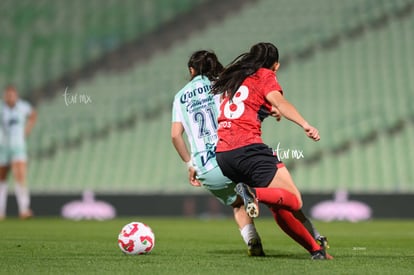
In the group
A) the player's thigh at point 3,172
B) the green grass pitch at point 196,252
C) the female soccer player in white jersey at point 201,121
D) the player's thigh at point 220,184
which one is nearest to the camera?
the green grass pitch at point 196,252

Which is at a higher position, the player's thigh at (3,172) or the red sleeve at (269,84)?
the player's thigh at (3,172)

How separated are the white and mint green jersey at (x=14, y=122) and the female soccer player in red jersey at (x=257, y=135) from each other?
8803 millimetres

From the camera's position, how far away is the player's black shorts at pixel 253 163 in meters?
6.55

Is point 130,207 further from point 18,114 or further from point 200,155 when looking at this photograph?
point 200,155

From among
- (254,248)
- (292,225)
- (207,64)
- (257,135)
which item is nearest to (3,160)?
(207,64)

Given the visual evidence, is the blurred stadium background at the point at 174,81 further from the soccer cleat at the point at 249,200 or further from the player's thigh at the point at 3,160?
the soccer cleat at the point at 249,200

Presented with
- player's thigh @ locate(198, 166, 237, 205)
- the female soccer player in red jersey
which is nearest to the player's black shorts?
the female soccer player in red jersey

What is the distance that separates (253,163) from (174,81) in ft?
41.1

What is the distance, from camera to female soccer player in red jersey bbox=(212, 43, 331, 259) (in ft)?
21.3

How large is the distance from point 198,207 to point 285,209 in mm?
8857

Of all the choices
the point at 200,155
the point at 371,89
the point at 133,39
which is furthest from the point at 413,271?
the point at 133,39

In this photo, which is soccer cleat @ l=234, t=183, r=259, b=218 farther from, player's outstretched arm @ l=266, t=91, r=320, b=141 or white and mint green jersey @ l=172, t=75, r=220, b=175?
white and mint green jersey @ l=172, t=75, r=220, b=175

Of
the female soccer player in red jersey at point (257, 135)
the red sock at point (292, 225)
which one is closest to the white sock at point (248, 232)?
the female soccer player in red jersey at point (257, 135)

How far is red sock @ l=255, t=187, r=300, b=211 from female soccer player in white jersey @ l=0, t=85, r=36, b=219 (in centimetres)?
892
